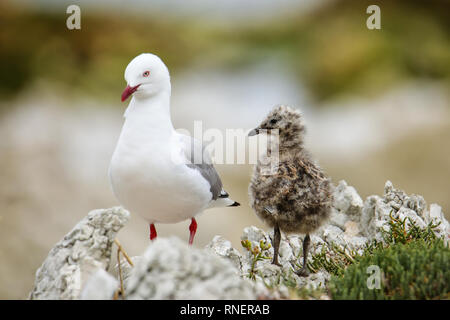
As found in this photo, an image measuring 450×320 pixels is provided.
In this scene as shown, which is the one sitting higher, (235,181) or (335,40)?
(335,40)

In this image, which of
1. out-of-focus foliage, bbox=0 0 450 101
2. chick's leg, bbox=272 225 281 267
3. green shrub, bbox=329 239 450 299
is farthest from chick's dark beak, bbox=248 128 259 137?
out-of-focus foliage, bbox=0 0 450 101

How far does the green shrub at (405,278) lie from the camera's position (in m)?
2.07

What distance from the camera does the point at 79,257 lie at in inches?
87.0

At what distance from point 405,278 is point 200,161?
1075 mm

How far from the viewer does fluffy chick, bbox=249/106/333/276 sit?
2.58 meters

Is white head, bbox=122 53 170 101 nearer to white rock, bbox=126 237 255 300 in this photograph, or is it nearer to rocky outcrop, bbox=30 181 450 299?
rocky outcrop, bbox=30 181 450 299

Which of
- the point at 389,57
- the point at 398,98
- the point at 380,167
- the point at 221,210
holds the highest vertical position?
the point at 389,57

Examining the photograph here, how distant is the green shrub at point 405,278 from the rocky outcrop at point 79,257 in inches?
34.8

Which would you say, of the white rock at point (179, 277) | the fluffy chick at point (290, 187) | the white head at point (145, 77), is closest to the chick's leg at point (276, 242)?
the fluffy chick at point (290, 187)

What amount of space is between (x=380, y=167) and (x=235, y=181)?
1.78 metres

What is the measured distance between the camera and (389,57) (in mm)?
7902

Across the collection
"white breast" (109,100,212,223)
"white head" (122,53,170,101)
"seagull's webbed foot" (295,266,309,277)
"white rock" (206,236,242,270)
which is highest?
"white head" (122,53,170,101)
